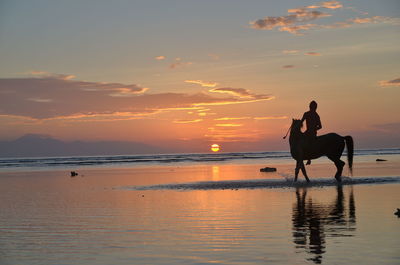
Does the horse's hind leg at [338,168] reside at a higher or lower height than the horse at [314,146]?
lower

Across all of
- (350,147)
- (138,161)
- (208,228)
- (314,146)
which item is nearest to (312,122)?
(314,146)

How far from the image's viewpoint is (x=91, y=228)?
10742 mm

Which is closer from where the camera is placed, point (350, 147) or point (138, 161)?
point (350, 147)

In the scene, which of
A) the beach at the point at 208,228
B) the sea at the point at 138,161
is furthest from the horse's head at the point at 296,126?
the sea at the point at 138,161

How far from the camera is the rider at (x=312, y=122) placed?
67.2ft

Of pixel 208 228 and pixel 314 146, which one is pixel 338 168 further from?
pixel 208 228

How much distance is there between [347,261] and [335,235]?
1.94 m

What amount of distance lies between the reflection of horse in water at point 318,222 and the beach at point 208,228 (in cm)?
2

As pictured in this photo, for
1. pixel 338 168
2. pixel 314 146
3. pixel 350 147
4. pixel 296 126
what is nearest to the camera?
pixel 338 168

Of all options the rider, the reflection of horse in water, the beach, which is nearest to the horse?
the rider

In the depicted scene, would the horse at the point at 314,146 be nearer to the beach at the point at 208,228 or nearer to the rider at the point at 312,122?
the rider at the point at 312,122

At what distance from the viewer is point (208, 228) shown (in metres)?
10.1

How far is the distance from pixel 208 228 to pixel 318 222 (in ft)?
7.57

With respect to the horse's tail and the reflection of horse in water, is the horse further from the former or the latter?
the reflection of horse in water
